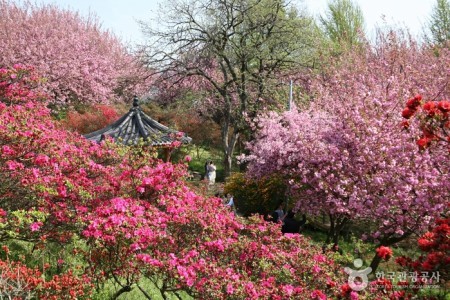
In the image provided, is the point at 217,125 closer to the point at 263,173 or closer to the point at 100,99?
the point at 100,99

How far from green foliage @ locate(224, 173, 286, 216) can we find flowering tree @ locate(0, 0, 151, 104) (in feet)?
36.6

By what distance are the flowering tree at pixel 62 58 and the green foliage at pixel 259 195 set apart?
11.2m

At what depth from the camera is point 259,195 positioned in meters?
15.9

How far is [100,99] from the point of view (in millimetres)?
32500

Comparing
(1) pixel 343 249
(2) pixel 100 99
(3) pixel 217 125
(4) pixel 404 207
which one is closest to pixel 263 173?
(1) pixel 343 249

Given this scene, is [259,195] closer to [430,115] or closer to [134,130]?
[134,130]

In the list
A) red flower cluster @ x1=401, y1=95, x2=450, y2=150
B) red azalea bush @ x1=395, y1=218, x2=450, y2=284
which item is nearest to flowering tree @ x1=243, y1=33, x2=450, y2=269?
red azalea bush @ x1=395, y1=218, x2=450, y2=284

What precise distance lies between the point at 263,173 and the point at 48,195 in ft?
25.6

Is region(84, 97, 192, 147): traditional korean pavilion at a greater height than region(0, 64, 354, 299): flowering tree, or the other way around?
region(84, 97, 192, 147): traditional korean pavilion

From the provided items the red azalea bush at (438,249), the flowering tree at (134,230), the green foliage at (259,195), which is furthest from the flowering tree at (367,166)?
the red azalea bush at (438,249)

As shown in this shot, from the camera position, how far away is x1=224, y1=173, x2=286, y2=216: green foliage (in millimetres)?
15586

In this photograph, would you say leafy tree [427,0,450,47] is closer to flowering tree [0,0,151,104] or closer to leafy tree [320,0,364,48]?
leafy tree [320,0,364,48]

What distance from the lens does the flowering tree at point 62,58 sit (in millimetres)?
29344

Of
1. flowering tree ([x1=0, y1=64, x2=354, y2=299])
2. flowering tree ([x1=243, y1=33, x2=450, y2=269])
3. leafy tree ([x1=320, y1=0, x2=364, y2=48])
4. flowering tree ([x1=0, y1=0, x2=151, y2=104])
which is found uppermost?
leafy tree ([x1=320, y1=0, x2=364, y2=48])
